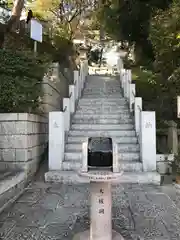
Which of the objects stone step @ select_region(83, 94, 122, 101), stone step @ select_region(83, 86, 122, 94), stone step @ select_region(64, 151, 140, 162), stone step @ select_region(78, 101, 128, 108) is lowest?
stone step @ select_region(64, 151, 140, 162)

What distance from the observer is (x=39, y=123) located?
26.0 feet

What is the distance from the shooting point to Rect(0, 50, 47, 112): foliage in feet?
23.3

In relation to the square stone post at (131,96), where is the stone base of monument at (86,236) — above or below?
below

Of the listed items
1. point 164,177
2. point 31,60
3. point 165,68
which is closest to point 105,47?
point 165,68

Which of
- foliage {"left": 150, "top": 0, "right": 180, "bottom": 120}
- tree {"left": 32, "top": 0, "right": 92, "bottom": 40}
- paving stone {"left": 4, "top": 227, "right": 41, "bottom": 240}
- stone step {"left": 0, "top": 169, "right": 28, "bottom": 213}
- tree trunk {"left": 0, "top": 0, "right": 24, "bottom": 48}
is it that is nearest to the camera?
paving stone {"left": 4, "top": 227, "right": 41, "bottom": 240}

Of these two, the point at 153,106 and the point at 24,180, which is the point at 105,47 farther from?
the point at 24,180

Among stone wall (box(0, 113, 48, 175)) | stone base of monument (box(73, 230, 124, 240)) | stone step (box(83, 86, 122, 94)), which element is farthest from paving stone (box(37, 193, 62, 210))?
stone step (box(83, 86, 122, 94))

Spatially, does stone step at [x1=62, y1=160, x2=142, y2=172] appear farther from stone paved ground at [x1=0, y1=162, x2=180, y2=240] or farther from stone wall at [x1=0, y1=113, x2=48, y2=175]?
stone wall at [x1=0, y1=113, x2=48, y2=175]

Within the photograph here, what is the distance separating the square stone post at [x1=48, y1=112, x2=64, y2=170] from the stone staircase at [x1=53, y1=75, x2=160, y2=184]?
0.20 m

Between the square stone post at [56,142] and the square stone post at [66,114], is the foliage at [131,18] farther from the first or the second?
the square stone post at [56,142]

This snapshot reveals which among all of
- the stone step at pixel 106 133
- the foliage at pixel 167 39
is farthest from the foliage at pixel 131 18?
the stone step at pixel 106 133

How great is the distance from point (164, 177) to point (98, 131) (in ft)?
8.14

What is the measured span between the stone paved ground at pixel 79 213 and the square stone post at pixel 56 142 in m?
1.00

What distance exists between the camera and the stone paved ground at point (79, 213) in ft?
12.7
